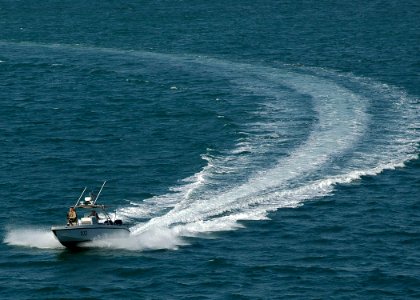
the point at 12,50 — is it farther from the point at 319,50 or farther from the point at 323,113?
the point at 323,113

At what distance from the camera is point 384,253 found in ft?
317

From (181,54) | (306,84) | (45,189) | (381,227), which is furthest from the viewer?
(181,54)

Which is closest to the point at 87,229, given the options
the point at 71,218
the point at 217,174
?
the point at 71,218

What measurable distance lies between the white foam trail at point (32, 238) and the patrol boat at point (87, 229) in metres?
2.30

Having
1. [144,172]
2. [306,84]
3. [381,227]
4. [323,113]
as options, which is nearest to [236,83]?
[306,84]

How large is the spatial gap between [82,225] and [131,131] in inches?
1673

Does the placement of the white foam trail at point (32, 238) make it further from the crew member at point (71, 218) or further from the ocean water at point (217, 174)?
the crew member at point (71, 218)

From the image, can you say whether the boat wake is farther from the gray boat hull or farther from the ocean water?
the gray boat hull

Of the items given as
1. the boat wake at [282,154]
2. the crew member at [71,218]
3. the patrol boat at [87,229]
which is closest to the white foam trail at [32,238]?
the boat wake at [282,154]

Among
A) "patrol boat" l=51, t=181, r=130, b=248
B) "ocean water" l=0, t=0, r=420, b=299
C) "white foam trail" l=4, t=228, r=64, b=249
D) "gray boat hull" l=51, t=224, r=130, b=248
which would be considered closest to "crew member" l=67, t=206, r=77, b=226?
"patrol boat" l=51, t=181, r=130, b=248

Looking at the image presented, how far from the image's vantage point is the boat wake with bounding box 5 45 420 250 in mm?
102375

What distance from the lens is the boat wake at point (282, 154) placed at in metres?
102

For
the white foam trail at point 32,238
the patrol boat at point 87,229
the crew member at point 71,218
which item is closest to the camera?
the patrol boat at point 87,229

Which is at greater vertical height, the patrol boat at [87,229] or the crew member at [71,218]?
the crew member at [71,218]
